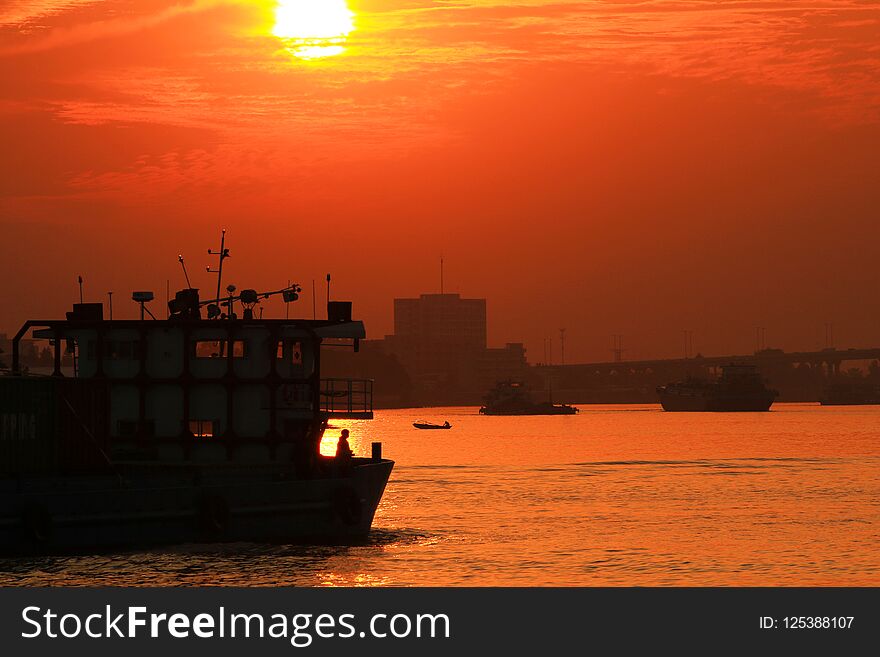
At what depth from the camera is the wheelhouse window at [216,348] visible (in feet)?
187

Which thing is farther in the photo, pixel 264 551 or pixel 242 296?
pixel 242 296

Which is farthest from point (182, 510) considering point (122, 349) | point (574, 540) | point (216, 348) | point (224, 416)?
point (574, 540)

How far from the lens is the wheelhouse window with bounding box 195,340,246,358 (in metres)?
57.1

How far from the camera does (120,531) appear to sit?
161 ft

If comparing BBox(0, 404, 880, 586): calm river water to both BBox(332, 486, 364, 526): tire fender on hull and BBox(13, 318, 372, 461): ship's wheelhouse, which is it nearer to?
BBox(332, 486, 364, 526): tire fender on hull

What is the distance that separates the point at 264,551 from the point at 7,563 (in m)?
9.54

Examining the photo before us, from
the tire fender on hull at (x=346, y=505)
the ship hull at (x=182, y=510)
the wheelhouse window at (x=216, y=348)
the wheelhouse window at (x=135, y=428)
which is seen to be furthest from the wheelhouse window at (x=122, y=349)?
the tire fender on hull at (x=346, y=505)

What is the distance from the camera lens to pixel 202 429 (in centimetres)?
5691

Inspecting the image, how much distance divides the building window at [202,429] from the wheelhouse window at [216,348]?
2.67m

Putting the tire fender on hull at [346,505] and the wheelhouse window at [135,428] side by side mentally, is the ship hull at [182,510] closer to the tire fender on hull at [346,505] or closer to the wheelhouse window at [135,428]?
the tire fender on hull at [346,505]

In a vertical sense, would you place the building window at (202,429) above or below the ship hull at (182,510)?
above

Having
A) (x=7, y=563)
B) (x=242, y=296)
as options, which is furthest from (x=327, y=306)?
(x=7, y=563)

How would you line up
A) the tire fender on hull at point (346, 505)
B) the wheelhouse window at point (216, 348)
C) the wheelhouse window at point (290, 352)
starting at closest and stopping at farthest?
the tire fender on hull at point (346, 505)
the wheelhouse window at point (216, 348)
the wheelhouse window at point (290, 352)

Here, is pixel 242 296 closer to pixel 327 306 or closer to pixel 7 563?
pixel 327 306
